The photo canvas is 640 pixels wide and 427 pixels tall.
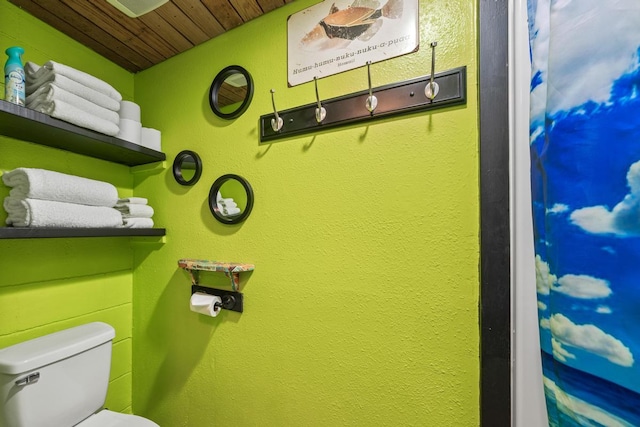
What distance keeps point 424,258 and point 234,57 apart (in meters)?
1.12

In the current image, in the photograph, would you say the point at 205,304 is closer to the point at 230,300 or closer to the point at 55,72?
the point at 230,300

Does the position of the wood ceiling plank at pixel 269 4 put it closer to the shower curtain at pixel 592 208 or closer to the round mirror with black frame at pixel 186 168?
the round mirror with black frame at pixel 186 168

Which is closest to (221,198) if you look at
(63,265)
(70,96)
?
(70,96)

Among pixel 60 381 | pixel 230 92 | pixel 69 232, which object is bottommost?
pixel 60 381

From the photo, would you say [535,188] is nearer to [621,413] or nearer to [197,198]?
[621,413]

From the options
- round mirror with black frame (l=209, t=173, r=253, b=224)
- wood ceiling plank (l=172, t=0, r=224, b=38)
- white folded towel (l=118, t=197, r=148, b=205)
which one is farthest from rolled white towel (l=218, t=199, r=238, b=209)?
wood ceiling plank (l=172, t=0, r=224, b=38)

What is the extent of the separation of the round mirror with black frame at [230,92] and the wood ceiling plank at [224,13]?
0.17 meters

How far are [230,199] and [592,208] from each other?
1093mm

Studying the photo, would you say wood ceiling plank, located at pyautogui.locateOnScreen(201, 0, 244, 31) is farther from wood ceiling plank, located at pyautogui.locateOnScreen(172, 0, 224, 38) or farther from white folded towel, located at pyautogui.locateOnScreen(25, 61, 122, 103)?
white folded towel, located at pyautogui.locateOnScreen(25, 61, 122, 103)

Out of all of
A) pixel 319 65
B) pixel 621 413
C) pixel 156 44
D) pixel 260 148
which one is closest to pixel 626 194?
pixel 621 413

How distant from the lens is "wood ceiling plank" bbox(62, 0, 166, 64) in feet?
3.10

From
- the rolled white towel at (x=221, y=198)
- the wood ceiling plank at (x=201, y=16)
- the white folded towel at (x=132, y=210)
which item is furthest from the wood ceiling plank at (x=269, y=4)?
the white folded towel at (x=132, y=210)

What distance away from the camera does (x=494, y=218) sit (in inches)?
25.8

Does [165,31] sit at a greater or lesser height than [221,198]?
greater
